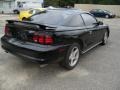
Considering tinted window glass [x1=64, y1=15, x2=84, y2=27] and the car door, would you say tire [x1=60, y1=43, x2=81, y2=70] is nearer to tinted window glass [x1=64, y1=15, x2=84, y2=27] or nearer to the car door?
tinted window glass [x1=64, y1=15, x2=84, y2=27]

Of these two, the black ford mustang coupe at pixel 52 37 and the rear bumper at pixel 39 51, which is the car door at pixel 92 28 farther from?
the rear bumper at pixel 39 51

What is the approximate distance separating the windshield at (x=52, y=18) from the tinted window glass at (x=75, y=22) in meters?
0.08

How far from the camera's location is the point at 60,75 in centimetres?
441

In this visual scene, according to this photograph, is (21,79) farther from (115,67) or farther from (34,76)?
(115,67)

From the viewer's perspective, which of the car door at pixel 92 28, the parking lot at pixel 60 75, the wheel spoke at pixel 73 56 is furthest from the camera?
the car door at pixel 92 28

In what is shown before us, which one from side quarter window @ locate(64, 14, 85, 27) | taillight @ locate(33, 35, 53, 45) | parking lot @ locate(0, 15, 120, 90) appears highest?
side quarter window @ locate(64, 14, 85, 27)

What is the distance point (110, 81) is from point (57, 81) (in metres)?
1.17

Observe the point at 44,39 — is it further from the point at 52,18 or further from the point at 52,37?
the point at 52,18

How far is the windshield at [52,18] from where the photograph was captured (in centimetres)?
475

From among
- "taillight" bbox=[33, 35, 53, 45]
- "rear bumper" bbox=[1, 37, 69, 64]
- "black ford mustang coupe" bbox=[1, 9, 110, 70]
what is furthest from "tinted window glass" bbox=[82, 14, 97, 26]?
"taillight" bbox=[33, 35, 53, 45]

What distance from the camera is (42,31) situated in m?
3.97

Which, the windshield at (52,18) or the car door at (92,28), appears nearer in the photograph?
the windshield at (52,18)

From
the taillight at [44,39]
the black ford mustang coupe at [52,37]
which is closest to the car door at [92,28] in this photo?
the black ford mustang coupe at [52,37]

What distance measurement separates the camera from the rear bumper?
3.93 meters
